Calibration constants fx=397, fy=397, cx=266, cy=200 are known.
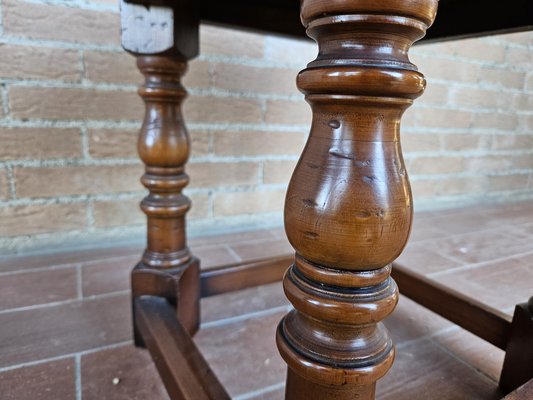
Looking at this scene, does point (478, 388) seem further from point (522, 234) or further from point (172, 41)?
point (522, 234)

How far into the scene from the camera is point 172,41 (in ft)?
2.15

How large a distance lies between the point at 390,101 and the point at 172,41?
454 mm

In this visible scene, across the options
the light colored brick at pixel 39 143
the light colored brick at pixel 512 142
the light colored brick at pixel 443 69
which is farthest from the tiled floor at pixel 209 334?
the light colored brick at pixel 512 142

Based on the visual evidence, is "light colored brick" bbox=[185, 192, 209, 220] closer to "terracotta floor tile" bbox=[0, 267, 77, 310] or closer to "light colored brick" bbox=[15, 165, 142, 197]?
"light colored brick" bbox=[15, 165, 142, 197]

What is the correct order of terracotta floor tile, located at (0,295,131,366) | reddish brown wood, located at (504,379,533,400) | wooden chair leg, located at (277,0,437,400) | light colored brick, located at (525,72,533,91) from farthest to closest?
light colored brick, located at (525,72,533,91) < terracotta floor tile, located at (0,295,131,366) < reddish brown wood, located at (504,379,533,400) < wooden chair leg, located at (277,0,437,400)

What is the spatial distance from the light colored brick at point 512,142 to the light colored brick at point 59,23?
6.12 feet

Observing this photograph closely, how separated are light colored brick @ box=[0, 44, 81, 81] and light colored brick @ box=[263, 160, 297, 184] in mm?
686

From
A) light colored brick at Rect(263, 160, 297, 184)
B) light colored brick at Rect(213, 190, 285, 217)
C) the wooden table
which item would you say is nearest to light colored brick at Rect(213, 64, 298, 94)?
light colored brick at Rect(263, 160, 297, 184)

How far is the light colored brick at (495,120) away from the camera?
1.95 metres

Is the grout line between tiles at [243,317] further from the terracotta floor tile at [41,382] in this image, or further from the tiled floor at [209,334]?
the terracotta floor tile at [41,382]

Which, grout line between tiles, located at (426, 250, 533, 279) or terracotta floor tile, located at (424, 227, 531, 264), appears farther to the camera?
terracotta floor tile, located at (424, 227, 531, 264)

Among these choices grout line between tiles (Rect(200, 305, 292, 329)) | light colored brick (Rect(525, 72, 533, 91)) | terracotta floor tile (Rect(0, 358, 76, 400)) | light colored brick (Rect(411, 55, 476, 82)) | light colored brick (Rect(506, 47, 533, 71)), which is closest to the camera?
terracotta floor tile (Rect(0, 358, 76, 400))

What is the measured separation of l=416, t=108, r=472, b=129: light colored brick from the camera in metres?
1.77

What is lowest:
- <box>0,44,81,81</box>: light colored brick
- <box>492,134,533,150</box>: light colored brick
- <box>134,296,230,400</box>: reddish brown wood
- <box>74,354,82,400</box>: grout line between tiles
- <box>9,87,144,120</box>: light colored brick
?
<box>74,354,82,400</box>: grout line between tiles
